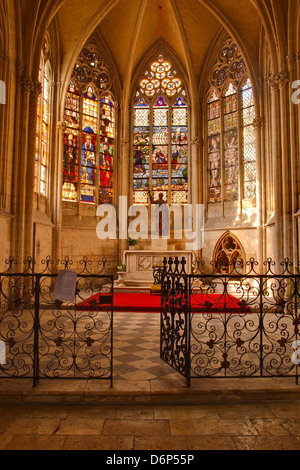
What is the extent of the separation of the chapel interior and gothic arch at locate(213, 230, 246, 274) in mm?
51

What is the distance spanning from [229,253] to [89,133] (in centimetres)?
783

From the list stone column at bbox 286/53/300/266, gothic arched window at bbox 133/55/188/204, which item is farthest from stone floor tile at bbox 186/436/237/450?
gothic arched window at bbox 133/55/188/204

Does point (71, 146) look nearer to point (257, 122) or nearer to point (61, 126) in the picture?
point (61, 126)

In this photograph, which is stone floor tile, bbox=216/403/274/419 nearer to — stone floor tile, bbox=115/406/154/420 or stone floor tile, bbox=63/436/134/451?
stone floor tile, bbox=115/406/154/420

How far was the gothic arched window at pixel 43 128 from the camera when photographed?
41.6ft

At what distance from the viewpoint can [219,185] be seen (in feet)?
50.1

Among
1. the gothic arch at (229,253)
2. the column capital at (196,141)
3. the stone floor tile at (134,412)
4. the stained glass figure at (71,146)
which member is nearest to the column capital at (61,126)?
the stained glass figure at (71,146)

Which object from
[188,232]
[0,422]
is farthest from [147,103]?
[0,422]

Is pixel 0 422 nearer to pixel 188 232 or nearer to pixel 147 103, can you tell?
pixel 188 232

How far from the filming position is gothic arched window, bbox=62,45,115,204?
48.6ft

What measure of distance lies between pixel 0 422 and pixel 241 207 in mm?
12495

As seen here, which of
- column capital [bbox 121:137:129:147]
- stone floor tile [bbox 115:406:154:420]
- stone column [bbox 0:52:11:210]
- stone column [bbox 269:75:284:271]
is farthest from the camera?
column capital [bbox 121:137:129:147]

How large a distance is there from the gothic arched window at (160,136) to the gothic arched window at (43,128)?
433 centimetres
